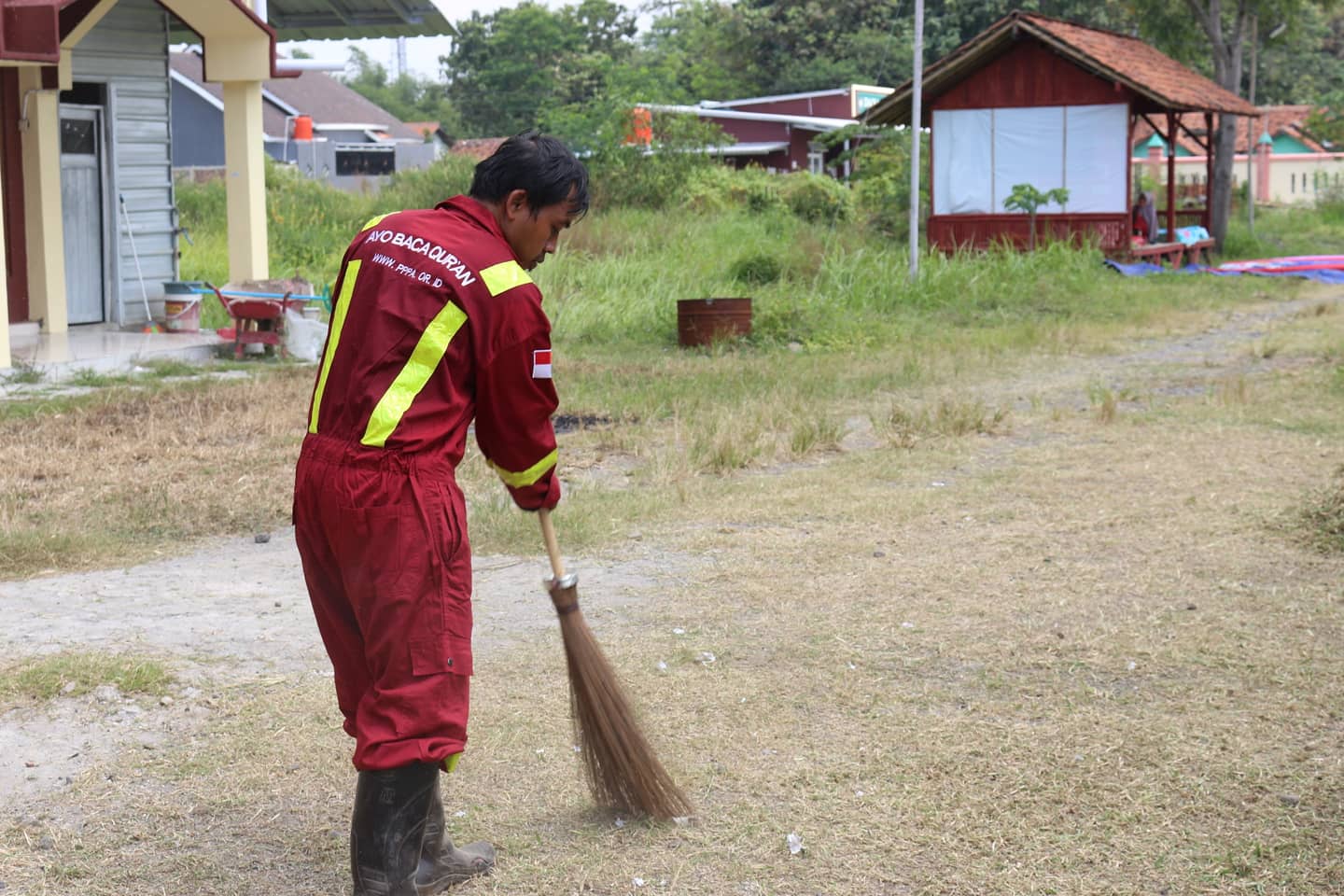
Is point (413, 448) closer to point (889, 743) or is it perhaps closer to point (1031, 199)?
point (889, 743)

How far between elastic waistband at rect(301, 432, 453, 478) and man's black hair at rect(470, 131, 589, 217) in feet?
1.95

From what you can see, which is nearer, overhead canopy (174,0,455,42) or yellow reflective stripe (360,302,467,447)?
yellow reflective stripe (360,302,467,447)

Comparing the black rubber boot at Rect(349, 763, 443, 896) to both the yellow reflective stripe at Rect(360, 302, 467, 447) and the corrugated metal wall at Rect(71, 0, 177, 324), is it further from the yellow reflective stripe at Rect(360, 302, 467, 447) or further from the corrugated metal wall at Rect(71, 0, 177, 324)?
the corrugated metal wall at Rect(71, 0, 177, 324)

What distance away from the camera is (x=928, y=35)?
4144 cm

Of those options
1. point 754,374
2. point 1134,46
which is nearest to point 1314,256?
point 1134,46

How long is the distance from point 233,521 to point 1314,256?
21.9 metres

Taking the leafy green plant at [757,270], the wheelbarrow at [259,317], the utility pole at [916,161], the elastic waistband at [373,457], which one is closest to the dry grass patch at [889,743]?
the elastic waistband at [373,457]

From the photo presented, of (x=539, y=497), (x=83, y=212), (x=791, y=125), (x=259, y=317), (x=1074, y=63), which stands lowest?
(x=539, y=497)

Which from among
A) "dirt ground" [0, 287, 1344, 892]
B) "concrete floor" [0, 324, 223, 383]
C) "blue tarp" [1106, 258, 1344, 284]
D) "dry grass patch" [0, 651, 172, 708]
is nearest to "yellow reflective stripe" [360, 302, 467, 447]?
"dirt ground" [0, 287, 1344, 892]

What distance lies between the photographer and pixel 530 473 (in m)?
3.25

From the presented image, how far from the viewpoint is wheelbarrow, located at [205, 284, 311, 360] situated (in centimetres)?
1255

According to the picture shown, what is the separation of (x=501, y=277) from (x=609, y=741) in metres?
1.25

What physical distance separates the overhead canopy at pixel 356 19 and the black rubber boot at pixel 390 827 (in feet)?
47.4

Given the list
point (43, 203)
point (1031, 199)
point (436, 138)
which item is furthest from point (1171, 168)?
point (436, 138)
